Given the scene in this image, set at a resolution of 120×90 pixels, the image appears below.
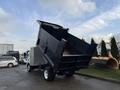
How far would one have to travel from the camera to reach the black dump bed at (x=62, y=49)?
38.0 ft

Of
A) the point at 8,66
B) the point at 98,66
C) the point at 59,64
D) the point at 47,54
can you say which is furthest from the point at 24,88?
the point at 8,66

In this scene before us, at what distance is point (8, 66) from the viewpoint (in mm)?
29531

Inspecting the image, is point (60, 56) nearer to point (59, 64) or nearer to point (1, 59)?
point (59, 64)

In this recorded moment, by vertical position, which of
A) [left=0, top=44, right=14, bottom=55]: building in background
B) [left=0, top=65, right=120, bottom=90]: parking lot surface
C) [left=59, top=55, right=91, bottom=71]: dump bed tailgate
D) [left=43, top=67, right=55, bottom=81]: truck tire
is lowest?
[left=0, top=65, right=120, bottom=90]: parking lot surface

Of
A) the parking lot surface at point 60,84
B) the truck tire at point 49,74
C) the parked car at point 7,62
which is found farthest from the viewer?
the parked car at point 7,62

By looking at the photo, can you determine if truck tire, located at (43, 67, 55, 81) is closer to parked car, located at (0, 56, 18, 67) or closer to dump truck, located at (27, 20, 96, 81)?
dump truck, located at (27, 20, 96, 81)

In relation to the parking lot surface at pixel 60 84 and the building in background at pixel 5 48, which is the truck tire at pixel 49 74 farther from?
the building in background at pixel 5 48

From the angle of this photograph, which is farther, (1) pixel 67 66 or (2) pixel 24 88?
(1) pixel 67 66

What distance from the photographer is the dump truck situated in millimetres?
11691

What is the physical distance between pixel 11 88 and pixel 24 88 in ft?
2.16

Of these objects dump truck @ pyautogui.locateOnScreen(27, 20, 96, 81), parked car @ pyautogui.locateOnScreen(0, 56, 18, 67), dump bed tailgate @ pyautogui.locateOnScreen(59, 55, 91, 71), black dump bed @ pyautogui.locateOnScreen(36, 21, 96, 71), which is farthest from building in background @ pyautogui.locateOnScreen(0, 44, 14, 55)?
dump bed tailgate @ pyautogui.locateOnScreen(59, 55, 91, 71)

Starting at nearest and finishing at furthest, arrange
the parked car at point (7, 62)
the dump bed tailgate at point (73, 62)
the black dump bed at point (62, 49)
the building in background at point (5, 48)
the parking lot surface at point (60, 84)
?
the parking lot surface at point (60, 84), the black dump bed at point (62, 49), the dump bed tailgate at point (73, 62), the parked car at point (7, 62), the building in background at point (5, 48)

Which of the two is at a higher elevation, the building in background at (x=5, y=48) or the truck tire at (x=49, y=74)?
the building in background at (x=5, y=48)

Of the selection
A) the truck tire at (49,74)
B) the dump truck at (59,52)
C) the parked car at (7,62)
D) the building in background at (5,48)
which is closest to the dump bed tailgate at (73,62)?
the dump truck at (59,52)
